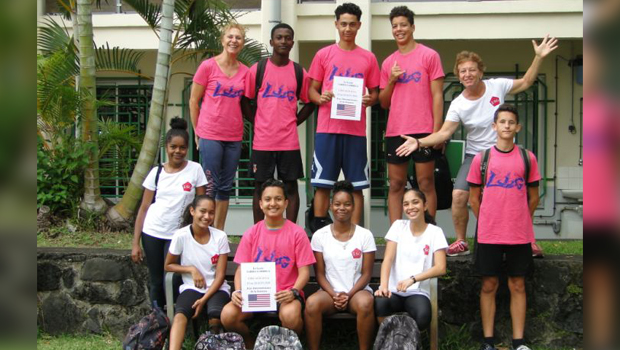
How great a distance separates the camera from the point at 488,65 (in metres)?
10.1

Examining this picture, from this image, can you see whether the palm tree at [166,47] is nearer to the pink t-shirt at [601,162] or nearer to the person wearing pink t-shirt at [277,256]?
the person wearing pink t-shirt at [277,256]

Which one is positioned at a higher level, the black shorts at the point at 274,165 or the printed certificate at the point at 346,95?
the printed certificate at the point at 346,95

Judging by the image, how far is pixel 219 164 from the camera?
5793mm

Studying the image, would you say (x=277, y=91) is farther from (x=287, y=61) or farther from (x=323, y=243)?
(x=323, y=243)

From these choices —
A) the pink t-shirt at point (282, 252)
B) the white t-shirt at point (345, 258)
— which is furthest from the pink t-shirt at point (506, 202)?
the pink t-shirt at point (282, 252)

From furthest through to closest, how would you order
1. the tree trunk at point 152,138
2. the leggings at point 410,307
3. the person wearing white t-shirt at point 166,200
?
the tree trunk at point 152,138 < the person wearing white t-shirt at point 166,200 < the leggings at point 410,307

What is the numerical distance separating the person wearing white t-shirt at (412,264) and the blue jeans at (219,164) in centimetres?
156

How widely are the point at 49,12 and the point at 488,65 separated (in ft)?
21.1

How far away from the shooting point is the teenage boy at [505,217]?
16.6 ft

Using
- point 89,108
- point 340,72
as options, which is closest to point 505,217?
point 340,72

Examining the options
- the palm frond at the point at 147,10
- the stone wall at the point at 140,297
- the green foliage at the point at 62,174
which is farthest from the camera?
the palm frond at the point at 147,10

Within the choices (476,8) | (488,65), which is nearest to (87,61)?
(476,8)

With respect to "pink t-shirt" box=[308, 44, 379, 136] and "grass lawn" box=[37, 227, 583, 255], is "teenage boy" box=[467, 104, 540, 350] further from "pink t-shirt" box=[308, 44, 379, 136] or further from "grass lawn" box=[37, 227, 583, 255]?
"grass lawn" box=[37, 227, 583, 255]

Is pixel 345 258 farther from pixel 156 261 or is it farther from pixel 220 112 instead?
→ pixel 220 112
